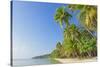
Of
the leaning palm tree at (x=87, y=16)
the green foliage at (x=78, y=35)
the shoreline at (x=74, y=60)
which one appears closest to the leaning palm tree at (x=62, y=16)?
the green foliage at (x=78, y=35)

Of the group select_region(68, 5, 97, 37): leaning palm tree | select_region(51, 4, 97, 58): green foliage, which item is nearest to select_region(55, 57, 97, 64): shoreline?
select_region(51, 4, 97, 58): green foliage

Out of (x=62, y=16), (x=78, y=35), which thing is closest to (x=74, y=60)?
(x=78, y=35)

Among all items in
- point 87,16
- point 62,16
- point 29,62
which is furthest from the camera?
point 87,16

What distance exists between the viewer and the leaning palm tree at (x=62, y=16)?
2.47 m

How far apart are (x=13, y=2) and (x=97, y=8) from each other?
1162 mm

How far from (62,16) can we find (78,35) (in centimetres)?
34

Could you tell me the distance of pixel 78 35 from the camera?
2.58m

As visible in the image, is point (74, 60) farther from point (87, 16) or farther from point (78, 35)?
point (87, 16)

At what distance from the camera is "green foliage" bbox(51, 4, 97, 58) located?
2482 millimetres

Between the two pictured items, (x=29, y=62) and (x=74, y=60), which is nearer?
(x=29, y=62)

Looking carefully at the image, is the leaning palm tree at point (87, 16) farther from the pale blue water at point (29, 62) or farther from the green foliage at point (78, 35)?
the pale blue water at point (29, 62)

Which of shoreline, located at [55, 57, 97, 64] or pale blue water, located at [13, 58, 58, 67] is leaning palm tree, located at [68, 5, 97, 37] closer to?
shoreline, located at [55, 57, 97, 64]

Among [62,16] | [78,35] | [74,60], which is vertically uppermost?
[62,16]

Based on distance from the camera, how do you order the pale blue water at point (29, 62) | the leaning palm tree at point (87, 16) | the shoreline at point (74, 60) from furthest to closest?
1. the leaning palm tree at point (87, 16)
2. the shoreline at point (74, 60)
3. the pale blue water at point (29, 62)
